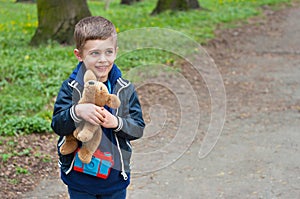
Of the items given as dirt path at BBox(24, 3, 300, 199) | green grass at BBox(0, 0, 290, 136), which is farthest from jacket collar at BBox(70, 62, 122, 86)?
green grass at BBox(0, 0, 290, 136)

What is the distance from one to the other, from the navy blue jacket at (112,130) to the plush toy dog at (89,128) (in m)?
0.06

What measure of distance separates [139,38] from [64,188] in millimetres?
5505

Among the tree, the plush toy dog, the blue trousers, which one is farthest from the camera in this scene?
the tree

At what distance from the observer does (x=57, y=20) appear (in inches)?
381

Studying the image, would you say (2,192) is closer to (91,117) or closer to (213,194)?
(213,194)

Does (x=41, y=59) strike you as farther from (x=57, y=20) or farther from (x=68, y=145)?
(x=68, y=145)

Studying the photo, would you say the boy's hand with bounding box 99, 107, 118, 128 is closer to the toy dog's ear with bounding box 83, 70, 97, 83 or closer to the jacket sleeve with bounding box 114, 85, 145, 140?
the jacket sleeve with bounding box 114, 85, 145, 140

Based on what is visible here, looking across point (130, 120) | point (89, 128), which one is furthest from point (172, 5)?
point (89, 128)

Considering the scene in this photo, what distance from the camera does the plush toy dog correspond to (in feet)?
8.71

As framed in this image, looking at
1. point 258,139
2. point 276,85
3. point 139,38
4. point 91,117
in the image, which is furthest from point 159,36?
point 91,117

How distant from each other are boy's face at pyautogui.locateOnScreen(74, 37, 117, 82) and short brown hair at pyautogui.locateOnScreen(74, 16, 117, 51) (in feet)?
0.07

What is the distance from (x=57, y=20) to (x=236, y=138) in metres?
4.79

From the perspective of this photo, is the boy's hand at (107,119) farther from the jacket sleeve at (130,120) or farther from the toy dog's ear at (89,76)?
the toy dog's ear at (89,76)

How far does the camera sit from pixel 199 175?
5.05 m
